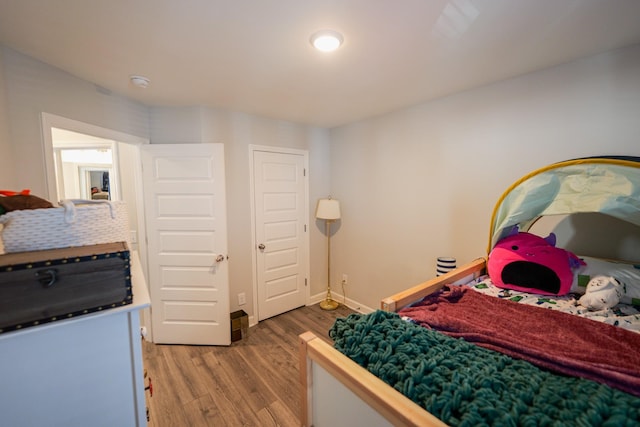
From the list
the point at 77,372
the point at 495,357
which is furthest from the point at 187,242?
the point at 495,357

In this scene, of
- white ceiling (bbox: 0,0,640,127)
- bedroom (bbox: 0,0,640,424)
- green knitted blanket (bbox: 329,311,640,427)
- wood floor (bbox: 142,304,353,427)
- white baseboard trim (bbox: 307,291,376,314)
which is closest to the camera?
green knitted blanket (bbox: 329,311,640,427)

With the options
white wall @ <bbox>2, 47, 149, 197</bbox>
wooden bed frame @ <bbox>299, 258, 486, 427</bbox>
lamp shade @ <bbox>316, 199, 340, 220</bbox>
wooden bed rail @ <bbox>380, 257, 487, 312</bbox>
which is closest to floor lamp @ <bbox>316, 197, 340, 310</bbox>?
lamp shade @ <bbox>316, 199, 340, 220</bbox>

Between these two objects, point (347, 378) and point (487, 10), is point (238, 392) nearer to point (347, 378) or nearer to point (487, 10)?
point (347, 378)

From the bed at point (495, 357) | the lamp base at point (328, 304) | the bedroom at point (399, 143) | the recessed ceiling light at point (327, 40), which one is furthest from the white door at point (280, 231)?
the bed at point (495, 357)

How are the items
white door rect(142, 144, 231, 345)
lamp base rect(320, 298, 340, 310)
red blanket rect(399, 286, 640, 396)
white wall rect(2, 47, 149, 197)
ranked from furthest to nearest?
1. lamp base rect(320, 298, 340, 310)
2. white door rect(142, 144, 231, 345)
3. white wall rect(2, 47, 149, 197)
4. red blanket rect(399, 286, 640, 396)

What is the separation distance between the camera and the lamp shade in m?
3.30

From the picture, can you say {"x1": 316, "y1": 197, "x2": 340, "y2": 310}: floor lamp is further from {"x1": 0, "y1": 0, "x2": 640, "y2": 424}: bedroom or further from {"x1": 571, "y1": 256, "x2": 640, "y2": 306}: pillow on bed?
{"x1": 571, "y1": 256, "x2": 640, "y2": 306}: pillow on bed

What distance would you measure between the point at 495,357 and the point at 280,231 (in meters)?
2.53

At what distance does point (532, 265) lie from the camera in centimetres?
162

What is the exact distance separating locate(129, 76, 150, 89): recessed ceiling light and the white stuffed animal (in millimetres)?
3154

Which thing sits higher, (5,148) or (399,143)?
(399,143)

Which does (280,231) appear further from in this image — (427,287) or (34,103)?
(34,103)

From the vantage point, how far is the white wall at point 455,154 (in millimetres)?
1671

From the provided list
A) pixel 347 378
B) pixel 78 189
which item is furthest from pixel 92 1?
pixel 78 189
